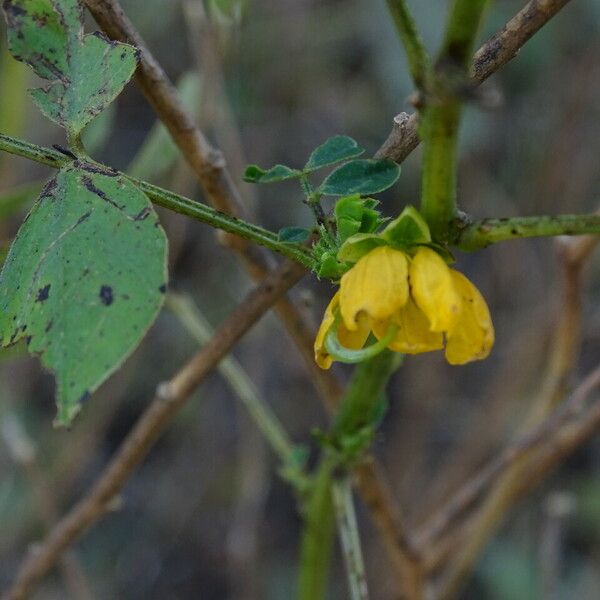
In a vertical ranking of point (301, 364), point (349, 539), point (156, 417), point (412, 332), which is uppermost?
point (412, 332)

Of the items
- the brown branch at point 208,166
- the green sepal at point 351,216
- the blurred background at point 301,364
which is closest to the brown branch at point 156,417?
the brown branch at point 208,166

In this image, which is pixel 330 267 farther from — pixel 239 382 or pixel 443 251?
pixel 239 382

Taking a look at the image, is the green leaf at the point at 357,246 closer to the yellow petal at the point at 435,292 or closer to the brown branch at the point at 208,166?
the yellow petal at the point at 435,292

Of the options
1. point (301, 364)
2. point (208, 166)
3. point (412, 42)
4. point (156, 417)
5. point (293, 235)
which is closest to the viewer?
point (412, 42)

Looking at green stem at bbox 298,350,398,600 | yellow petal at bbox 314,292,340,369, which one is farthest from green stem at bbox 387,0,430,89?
green stem at bbox 298,350,398,600

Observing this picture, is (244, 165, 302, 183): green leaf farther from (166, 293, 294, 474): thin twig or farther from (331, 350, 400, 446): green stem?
(166, 293, 294, 474): thin twig

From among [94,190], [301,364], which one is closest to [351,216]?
[94,190]

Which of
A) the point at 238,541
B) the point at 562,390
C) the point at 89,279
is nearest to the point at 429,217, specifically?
the point at 89,279
